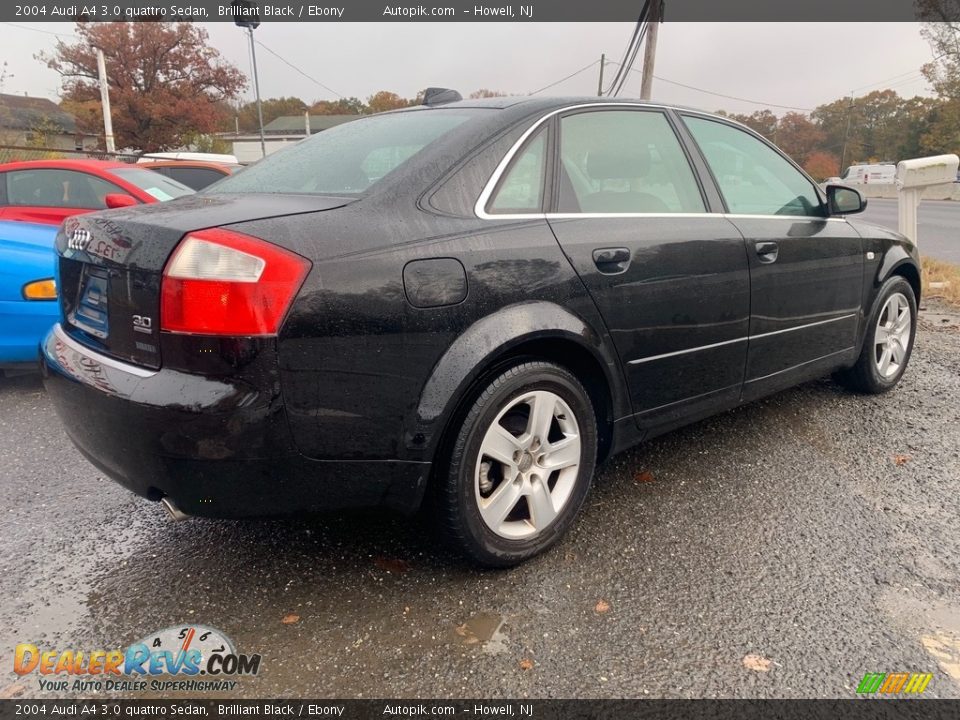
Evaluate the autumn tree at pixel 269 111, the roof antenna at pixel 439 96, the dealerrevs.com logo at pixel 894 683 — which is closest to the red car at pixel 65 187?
the roof antenna at pixel 439 96

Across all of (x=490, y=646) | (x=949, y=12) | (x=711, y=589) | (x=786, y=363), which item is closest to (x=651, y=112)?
(x=786, y=363)

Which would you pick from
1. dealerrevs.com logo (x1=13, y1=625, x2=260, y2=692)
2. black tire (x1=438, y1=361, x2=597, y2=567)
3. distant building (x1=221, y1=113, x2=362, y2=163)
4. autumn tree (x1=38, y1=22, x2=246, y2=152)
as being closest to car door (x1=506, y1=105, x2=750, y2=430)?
black tire (x1=438, y1=361, x2=597, y2=567)

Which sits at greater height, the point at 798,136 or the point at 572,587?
the point at 798,136

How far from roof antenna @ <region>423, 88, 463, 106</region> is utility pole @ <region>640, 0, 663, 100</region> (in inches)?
642

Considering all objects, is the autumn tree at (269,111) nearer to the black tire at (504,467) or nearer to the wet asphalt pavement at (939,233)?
the wet asphalt pavement at (939,233)

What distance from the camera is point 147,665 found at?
1.94 m

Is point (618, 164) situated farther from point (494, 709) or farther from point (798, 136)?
point (798, 136)

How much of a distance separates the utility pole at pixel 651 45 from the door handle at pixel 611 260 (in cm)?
1706

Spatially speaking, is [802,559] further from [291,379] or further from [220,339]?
[220,339]

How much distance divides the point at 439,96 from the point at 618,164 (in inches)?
37.4

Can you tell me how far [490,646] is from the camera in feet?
6.57

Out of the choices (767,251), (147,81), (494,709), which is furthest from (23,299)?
(147,81)

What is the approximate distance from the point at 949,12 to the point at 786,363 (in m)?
49.2

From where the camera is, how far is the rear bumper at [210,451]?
1.82 metres
